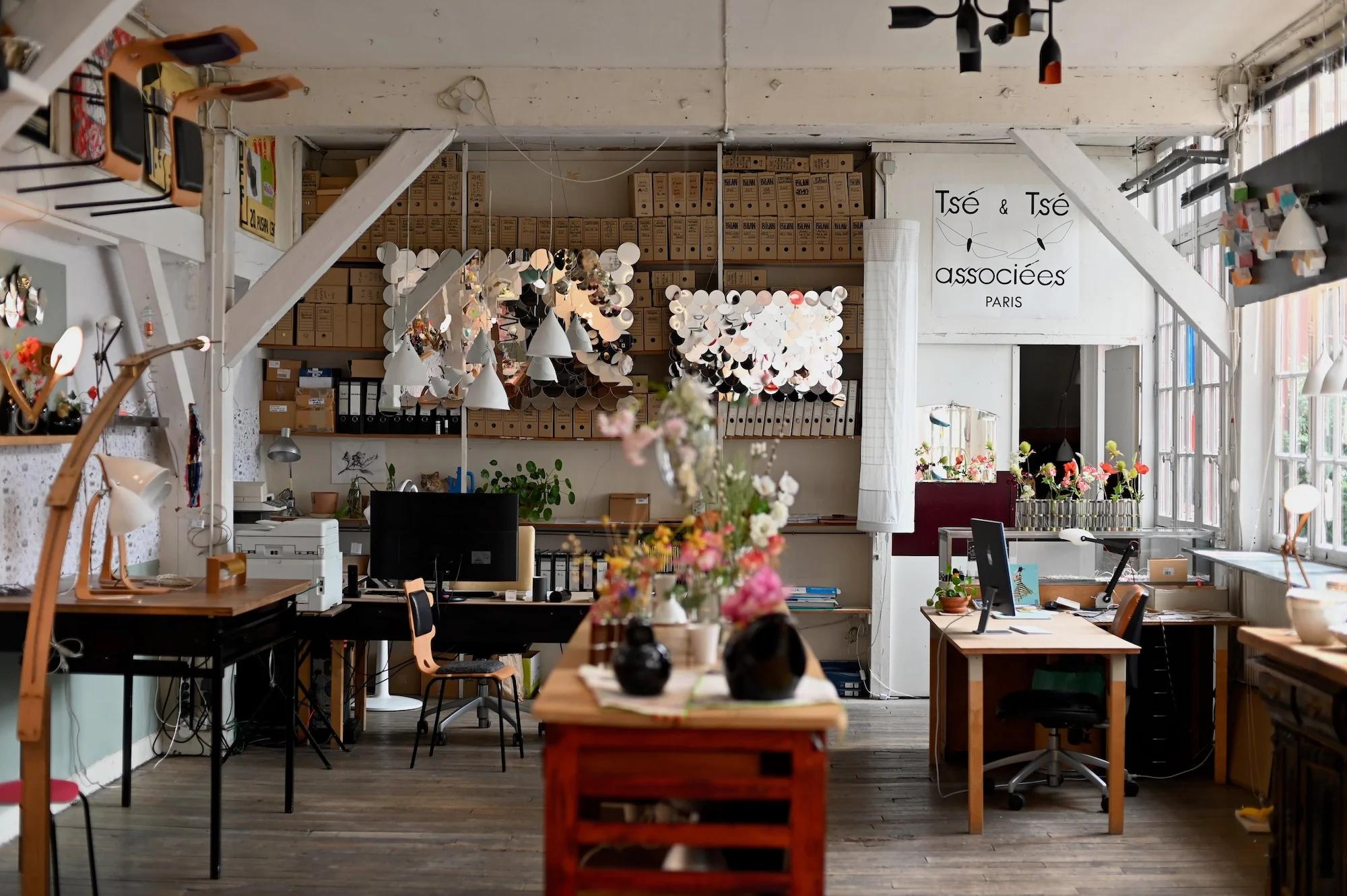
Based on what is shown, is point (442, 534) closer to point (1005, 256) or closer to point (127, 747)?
point (127, 747)

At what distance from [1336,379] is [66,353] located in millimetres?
5054

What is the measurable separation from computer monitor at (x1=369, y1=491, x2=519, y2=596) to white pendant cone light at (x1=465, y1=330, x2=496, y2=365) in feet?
2.94

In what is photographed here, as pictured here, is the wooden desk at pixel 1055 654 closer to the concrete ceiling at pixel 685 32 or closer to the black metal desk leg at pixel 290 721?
the concrete ceiling at pixel 685 32

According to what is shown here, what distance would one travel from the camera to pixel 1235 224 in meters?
5.60

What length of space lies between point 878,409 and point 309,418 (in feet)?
11.8

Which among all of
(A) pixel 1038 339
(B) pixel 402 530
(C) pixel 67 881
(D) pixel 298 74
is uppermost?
(D) pixel 298 74

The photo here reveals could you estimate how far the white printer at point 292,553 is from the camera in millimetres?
5941

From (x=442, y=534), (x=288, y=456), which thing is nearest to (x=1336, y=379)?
(x=442, y=534)

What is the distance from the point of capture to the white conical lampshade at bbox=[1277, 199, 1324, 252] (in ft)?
16.1

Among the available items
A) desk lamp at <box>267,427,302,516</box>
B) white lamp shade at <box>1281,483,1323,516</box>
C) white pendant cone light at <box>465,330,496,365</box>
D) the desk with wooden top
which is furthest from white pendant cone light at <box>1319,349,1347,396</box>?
desk lamp at <box>267,427,302,516</box>

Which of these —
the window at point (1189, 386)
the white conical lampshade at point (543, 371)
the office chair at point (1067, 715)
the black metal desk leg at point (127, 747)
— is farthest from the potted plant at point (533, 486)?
the window at point (1189, 386)

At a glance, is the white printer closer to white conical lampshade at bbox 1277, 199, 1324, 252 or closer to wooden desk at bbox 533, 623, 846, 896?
wooden desk at bbox 533, 623, 846, 896

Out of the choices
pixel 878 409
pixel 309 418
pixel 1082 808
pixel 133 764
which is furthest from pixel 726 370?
pixel 133 764

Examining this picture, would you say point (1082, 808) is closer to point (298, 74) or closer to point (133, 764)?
point (133, 764)
